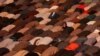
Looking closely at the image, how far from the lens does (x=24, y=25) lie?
0.91 m

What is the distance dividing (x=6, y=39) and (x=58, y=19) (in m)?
0.19

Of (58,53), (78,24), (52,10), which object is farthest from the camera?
(52,10)

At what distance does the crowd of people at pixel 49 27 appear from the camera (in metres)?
0.77

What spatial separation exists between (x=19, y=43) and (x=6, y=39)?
0.16 ft

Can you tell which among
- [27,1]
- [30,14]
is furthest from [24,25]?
[27,1]

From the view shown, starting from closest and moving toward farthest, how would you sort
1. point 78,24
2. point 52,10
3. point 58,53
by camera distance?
point 58,53 < point 78,24 < point 52,10

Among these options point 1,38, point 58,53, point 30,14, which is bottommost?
point 58,53

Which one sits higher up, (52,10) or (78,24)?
(52,10)

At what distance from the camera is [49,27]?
883 millimetres

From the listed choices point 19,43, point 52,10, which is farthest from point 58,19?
point 19,43

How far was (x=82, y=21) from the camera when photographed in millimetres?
898

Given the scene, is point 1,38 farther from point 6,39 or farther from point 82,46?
point 82,46

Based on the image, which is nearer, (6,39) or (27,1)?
(6,39)

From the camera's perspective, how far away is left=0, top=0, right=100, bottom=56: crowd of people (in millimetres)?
770
